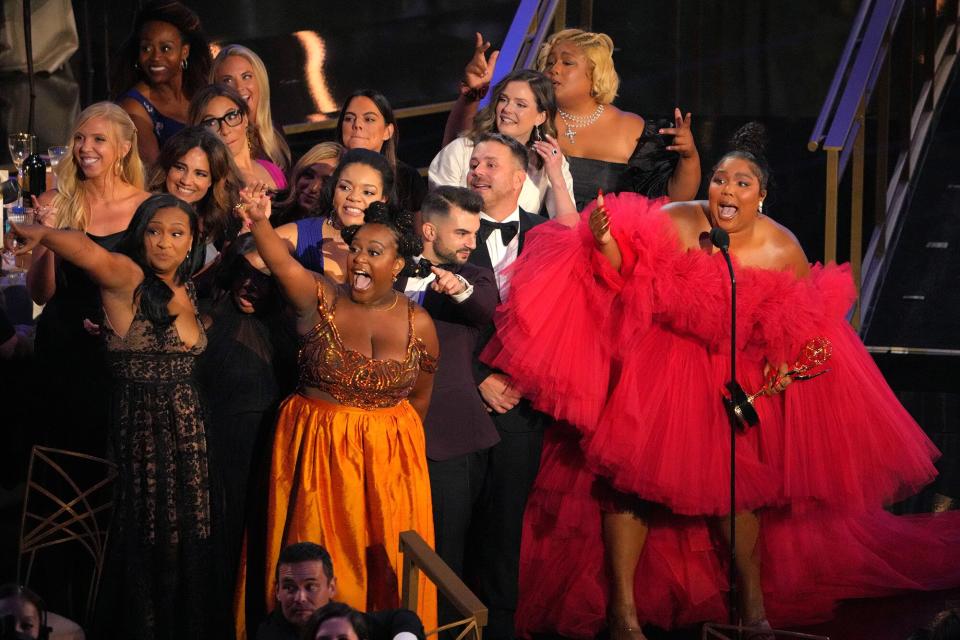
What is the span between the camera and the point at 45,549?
522 cm

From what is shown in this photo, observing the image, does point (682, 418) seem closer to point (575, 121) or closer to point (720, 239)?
point (720, 239)

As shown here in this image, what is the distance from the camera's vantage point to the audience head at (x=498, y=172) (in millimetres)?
4910

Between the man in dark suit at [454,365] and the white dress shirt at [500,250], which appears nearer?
the man in dark suit at [454,365]

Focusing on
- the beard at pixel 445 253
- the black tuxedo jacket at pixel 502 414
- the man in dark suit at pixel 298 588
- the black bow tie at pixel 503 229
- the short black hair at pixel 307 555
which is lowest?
the man in dark suit at pixel 298 588

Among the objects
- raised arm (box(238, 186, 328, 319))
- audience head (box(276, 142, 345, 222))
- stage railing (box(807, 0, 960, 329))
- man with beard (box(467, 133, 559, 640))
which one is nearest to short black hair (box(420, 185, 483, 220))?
man with beard (box(467, 133, 559, 640))

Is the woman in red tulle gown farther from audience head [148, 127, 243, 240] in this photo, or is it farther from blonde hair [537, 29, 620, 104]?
audience head [148, 127, 243, 240]

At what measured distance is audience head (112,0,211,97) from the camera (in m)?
5.87

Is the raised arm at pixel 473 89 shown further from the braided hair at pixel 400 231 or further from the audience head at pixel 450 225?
the braided hair at pixel 400 231

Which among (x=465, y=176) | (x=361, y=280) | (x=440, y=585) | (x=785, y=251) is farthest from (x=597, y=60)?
(x=440, y=585)

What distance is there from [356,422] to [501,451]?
73cm

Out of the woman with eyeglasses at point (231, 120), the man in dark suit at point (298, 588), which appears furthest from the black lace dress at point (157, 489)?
the woman with eyeglasses at point (231, 120)

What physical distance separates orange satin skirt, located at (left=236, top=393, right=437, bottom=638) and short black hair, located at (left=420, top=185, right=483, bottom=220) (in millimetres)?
613

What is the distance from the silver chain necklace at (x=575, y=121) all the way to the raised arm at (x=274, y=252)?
185cm

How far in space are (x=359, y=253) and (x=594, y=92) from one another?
1.86 meters
